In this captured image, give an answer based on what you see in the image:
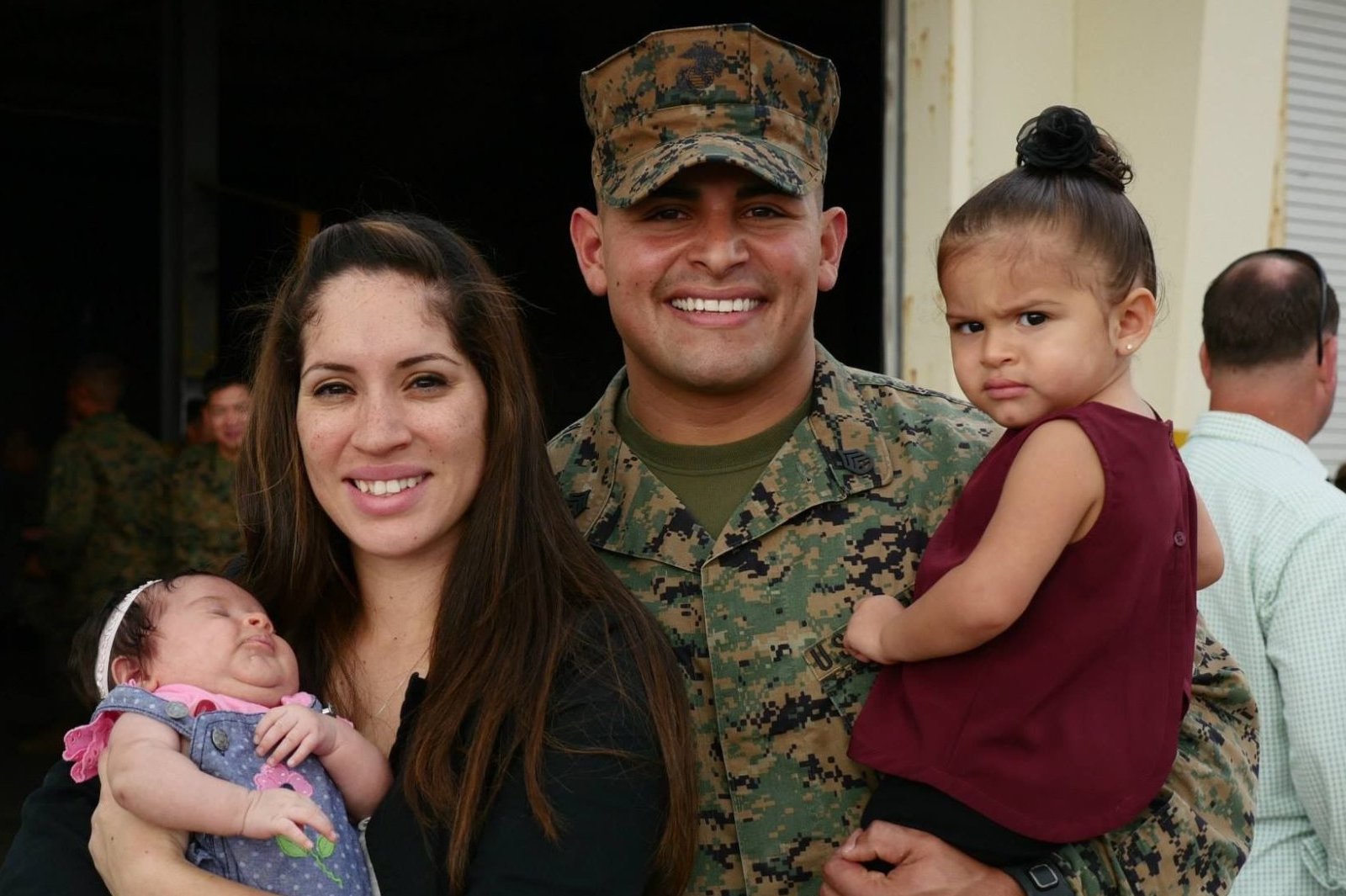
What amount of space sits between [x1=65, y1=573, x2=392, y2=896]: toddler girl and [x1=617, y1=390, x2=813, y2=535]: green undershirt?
0.64 meters

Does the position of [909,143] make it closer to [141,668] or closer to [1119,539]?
[1119,539]

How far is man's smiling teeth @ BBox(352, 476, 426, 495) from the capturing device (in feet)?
6.21

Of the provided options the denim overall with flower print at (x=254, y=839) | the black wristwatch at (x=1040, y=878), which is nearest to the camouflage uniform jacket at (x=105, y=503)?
the denim overall with flower print at (x=254, y=839)

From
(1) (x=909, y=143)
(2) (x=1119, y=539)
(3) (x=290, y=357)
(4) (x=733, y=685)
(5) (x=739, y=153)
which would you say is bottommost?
(4) (x=733, y=685)

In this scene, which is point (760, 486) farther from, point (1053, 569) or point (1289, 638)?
point (1289, 638)

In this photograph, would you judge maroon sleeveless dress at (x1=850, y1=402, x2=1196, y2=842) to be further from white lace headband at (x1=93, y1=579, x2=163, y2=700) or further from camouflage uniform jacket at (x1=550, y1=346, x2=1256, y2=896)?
white lace headband at (x1=93, y1=579, x2=163, y2=700)

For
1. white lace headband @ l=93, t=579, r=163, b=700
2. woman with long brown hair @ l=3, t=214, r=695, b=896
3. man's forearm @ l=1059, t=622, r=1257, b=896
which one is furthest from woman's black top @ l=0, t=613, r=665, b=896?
man's forearm @ l=1059, t=622, r=1257, b=896

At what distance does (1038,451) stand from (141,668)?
127cm

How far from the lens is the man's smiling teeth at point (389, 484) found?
1.89m

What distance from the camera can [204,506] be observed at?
6.22m

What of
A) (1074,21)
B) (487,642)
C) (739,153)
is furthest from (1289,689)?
(1074,21)

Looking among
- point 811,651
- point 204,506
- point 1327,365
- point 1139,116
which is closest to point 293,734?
point 811,651

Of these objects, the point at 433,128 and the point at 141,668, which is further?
the point at 433,128

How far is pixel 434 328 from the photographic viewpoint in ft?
6.27
